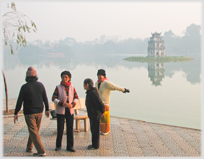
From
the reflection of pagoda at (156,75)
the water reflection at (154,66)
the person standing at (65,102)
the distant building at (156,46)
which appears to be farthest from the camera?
the distant building at (156,46)

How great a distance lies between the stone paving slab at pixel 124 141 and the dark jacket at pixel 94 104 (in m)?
0.66

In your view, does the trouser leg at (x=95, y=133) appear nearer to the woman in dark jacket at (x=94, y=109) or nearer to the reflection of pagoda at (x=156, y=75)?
the woman in dark jacket at (x=94, y=109)

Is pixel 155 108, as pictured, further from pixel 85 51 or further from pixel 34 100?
pixel 85 51

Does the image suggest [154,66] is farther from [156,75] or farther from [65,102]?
[65,102]

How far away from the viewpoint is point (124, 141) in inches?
219

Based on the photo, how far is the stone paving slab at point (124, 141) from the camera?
15.7ft

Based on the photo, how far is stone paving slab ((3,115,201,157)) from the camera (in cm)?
480

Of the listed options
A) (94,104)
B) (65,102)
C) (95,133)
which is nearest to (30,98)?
(65,102)

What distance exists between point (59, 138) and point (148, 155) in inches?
62.6

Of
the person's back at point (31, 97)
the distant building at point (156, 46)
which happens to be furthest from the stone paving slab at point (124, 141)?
the distant building at point (156, 46)

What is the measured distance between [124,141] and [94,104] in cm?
118

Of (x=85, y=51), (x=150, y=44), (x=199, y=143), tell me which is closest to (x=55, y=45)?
(x=85, y=51)

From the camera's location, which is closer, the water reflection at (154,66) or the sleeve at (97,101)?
the sleeve at (97,101)

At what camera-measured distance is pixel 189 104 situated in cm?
1438
